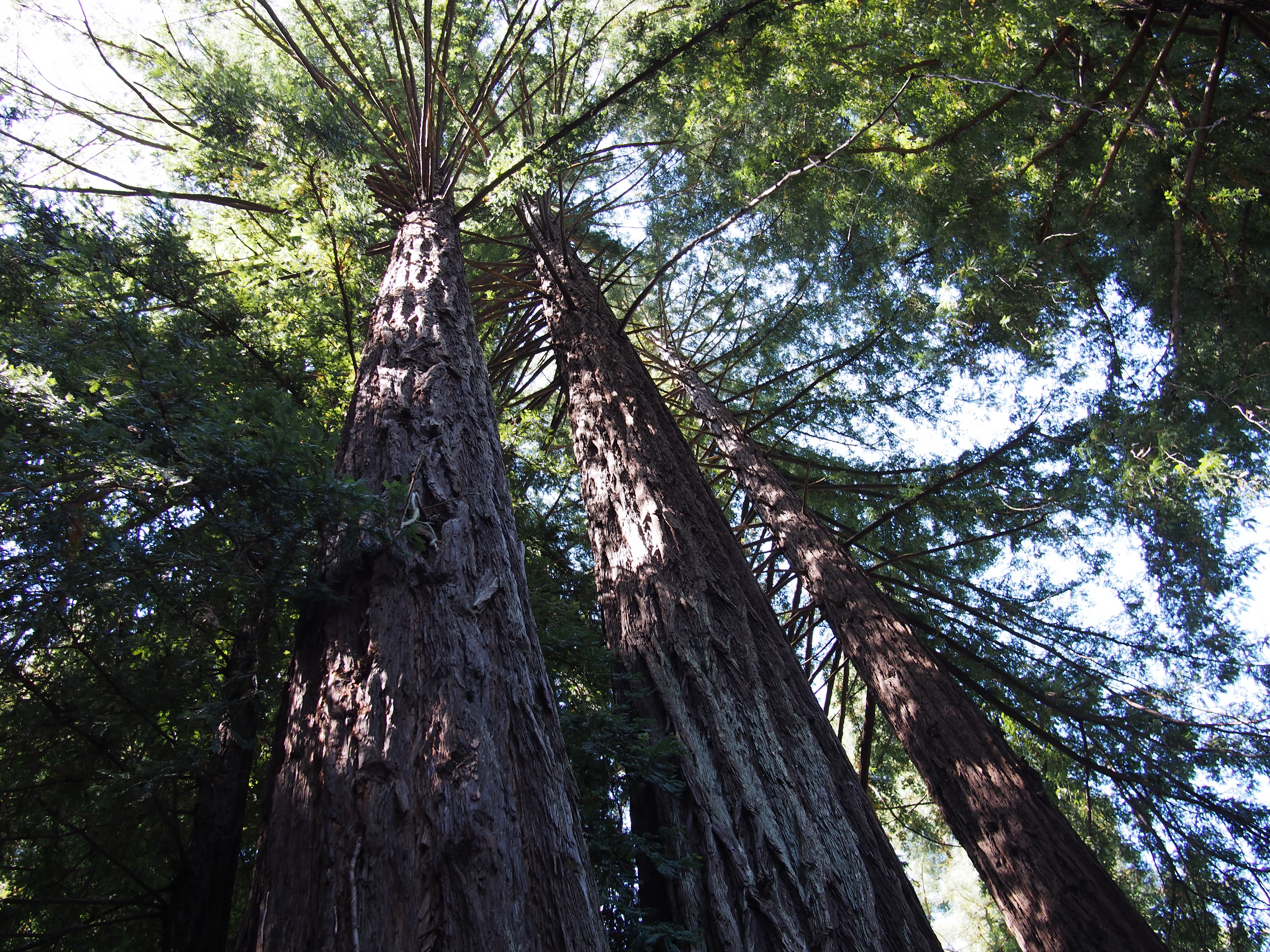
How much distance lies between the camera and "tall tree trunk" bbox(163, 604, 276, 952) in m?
2.38

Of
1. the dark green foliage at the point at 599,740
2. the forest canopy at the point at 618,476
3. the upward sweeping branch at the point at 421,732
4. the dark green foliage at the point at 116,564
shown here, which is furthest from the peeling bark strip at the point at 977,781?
the dark green foliage at the point at 116,564

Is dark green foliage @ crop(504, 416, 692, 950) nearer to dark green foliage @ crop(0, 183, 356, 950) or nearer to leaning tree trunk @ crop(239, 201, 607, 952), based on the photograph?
leaning tree trunk @ crop(239, 201, 607, 952)

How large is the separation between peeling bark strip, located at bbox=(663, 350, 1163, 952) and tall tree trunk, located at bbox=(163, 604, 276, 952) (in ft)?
12.3

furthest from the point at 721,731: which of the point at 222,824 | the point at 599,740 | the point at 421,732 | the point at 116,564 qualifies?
the point at 116,564

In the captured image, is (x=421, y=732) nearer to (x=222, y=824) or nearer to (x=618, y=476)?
(x=222, y=824)

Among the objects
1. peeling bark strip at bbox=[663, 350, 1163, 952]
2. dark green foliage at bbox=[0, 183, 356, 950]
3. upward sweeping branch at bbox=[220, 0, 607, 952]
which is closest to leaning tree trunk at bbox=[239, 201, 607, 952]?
upward sweeping branch at bbox=[220, 0, 607, 952]

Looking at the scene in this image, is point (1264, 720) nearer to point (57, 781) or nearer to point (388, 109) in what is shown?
point (57, 781)

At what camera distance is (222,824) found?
2645 millimetres

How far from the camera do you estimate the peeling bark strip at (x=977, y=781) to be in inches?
134

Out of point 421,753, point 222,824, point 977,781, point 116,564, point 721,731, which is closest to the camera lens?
point 421,753

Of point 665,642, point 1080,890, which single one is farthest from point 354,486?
point 1080,890

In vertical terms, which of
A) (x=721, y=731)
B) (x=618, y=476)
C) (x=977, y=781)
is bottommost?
(x=977, y=781)

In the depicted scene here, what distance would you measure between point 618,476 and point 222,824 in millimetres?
2587

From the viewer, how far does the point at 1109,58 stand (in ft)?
17.2
